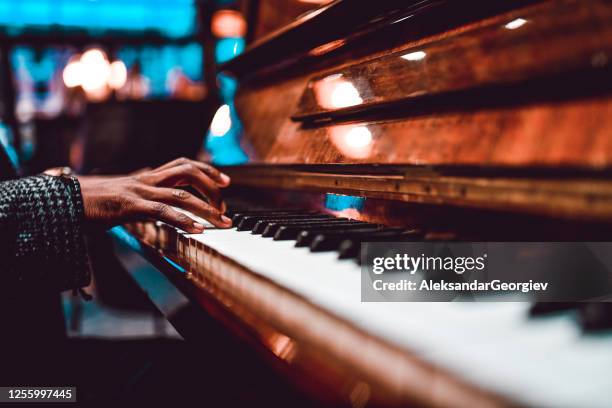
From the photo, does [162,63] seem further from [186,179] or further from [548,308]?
[548,308]

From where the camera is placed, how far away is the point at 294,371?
0.70 meters

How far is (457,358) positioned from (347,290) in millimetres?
226

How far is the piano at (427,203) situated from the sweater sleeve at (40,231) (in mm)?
232

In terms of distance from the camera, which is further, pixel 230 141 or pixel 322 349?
pixel 230 141

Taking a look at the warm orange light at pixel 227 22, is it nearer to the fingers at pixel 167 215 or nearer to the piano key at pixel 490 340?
the fingers at pixel 167 215

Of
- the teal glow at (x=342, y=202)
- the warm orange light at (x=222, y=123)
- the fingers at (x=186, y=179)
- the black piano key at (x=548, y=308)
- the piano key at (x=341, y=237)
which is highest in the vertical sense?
the warm orange light at (x=222, y=123)

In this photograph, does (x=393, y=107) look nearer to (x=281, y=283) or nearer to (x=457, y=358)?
(x=281, y=283)

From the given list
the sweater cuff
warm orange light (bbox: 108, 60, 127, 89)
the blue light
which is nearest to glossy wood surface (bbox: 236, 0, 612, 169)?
the sweater cuff

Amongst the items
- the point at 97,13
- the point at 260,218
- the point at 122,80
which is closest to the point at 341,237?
the point at 260,218

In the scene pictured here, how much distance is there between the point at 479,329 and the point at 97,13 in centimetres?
1801

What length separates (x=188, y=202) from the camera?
1291 mm

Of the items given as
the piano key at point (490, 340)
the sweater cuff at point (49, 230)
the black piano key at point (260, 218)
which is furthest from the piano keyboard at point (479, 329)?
the sweater cuff at point (49, 230)

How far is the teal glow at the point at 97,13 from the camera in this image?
51.0 ft

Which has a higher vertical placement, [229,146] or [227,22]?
[227,22]
